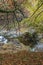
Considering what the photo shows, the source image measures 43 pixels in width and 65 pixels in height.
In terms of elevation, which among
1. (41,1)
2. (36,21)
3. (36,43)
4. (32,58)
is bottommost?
(36,43)

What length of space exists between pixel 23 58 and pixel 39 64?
2.94 feet

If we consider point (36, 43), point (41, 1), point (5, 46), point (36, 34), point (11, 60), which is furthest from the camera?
point (36, 34)

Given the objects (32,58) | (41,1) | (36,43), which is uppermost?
(41,1)

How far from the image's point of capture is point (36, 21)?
313 inches

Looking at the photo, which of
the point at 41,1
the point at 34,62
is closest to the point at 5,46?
the point at 34,62

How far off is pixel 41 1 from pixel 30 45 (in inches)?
179

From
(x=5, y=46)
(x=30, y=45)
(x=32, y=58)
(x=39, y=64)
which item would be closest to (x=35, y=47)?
(x=30, y=45)

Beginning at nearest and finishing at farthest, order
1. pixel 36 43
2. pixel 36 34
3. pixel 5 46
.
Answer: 1. pixel 5 46
2. pixel 36 43
3. pixel 36 34

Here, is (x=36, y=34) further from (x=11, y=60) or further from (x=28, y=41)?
(x=11, y=60)

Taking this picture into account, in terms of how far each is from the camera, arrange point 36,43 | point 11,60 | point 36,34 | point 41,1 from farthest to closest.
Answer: point 36,34
point 36,43
point 11,60
point 41,1

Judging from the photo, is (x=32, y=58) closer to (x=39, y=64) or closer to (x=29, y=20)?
(x=39, y=64)

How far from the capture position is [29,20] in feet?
26.3

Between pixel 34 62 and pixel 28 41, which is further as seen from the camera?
pixel 28 41

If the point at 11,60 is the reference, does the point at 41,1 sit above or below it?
above
